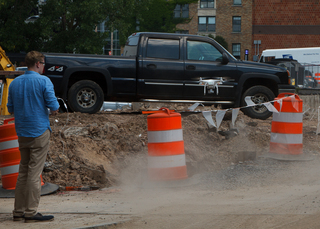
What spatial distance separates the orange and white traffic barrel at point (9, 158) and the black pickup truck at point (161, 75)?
4034 millimetres

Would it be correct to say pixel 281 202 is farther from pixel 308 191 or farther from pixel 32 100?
pixel 32 100

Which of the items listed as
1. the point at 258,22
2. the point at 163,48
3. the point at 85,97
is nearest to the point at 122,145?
the point at 85,97

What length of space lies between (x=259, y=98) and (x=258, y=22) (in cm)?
4523

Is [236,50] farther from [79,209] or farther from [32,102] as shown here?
[32,102]

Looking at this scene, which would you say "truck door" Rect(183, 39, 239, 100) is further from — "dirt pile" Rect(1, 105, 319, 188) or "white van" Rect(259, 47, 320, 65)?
"white van" Rect(259, 47, 320, 65)

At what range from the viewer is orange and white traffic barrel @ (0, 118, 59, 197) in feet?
20.4

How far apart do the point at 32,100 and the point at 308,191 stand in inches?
153

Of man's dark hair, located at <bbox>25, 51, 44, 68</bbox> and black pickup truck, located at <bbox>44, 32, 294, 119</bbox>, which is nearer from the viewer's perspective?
man's dark hair, located at <bbox>25, 51, 44, 68</bbox>

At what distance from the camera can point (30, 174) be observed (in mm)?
4840

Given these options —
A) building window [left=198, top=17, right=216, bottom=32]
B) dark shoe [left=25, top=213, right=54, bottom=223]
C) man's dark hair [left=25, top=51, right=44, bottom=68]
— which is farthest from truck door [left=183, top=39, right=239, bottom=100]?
building window [left=198, top=17, right=216, bottom=32]

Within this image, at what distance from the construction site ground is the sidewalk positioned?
0.4 inches

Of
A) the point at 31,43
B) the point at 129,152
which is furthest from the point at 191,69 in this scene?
the point at 31,43

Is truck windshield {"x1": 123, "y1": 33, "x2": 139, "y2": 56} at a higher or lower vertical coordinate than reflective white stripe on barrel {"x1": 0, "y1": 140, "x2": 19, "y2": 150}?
higher

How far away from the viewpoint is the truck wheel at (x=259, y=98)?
437 inches
